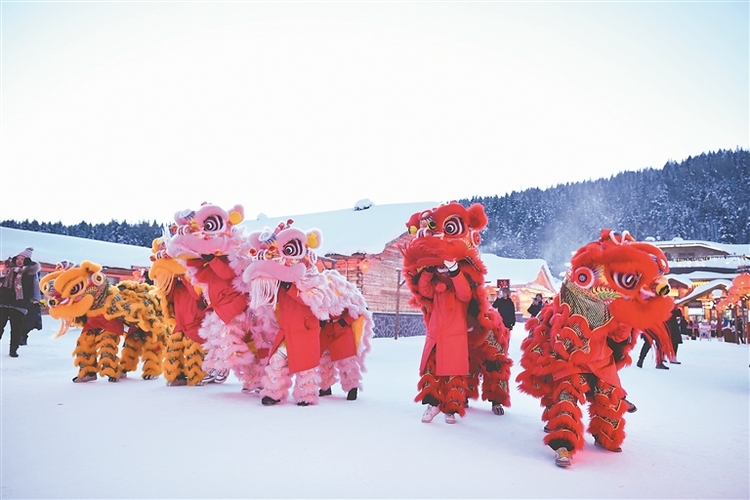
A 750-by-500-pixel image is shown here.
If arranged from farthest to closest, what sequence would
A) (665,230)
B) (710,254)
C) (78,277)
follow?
(665,230), (710,254), (78,277)

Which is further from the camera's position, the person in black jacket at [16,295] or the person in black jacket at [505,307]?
the person in black jacket at [505,307]

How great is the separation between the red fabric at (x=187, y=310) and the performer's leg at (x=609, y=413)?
3633 millimetres

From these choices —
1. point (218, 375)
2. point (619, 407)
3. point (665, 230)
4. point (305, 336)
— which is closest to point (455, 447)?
point (619, 407)

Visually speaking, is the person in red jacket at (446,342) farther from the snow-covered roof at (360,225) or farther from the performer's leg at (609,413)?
the snow-covered roof at (360,225)

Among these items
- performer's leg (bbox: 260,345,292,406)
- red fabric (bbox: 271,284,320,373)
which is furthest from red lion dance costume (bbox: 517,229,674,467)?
performer's leg (bbox: 260,345,292,406)

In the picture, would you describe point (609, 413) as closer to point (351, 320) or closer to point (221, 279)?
point (351, 320)

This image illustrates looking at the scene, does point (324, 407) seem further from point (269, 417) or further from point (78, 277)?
point (78, 277)

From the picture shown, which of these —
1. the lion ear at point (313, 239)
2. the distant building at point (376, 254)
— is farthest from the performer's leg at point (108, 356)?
the distant building at point (376, 254)

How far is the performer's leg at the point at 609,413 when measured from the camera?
2.98m

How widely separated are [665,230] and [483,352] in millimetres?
46110

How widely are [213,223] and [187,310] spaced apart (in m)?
1.05

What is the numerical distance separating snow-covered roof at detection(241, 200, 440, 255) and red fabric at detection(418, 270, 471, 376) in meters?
9.62

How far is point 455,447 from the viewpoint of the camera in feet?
9.77

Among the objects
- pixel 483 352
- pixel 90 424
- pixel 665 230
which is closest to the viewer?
pixel 90 424
